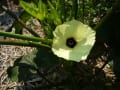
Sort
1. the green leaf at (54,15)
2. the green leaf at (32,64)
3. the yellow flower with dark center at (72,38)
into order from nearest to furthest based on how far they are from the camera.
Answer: the yellow flower with dark center at (72,38), the green leaf at (54,15), the green leaf at (32,64)

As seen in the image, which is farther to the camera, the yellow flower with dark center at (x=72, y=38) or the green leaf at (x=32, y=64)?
the green leaf at (x=32, y=64)

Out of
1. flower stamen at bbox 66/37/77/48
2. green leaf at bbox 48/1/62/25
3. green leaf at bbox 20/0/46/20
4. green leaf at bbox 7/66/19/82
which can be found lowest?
green leaf at bbox 7/66/19/82

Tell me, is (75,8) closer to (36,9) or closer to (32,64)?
(36,9)

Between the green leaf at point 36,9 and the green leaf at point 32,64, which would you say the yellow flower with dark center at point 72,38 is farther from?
the green leaf at point 32,64

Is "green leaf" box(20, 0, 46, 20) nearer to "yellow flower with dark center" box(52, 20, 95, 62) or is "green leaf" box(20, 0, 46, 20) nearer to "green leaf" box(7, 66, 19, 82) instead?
"yellow flower with dark center" box(52, 20, 95, 62)

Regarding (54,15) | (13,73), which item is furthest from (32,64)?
(54,15)

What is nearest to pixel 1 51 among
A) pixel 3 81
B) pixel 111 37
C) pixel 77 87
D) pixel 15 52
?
pixel 15 52

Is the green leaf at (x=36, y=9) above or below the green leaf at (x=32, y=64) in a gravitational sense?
above

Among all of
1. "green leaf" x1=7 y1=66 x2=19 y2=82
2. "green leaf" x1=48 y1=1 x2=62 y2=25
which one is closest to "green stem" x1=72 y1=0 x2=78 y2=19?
"green leaf" x1=48 y1=1 x2=62 y2=25

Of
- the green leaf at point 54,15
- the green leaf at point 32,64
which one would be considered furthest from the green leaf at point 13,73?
the green leaf at point 54,15

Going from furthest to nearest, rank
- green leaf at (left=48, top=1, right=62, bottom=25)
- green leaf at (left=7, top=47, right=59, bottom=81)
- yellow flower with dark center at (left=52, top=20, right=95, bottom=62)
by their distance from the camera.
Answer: green leaf at (left=7, top=47, right=59, bottom=81)
green leaf at (left=48, top=1, right=62, bottom=25)
yellow flower with dark center at (left=52, top=20, right=95, bottom=62)
